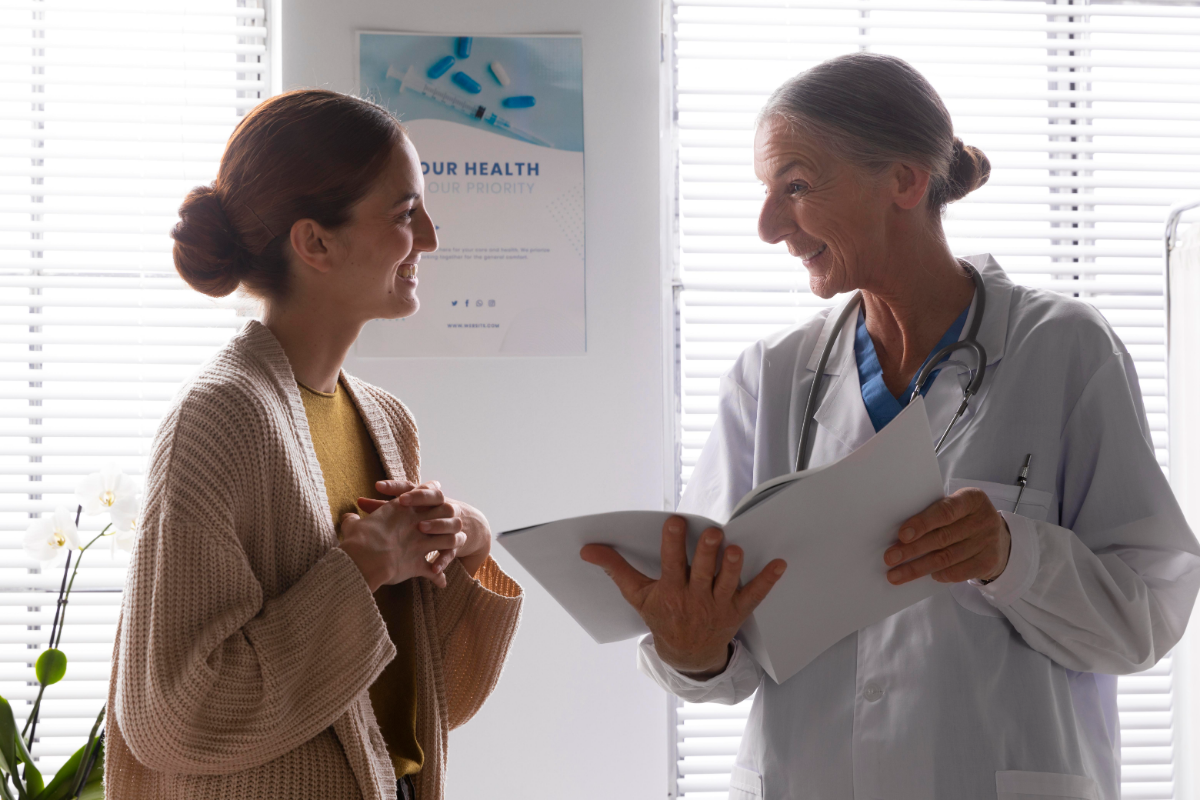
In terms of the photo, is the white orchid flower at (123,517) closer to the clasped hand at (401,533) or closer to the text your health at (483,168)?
the clasped hand at (401,533)

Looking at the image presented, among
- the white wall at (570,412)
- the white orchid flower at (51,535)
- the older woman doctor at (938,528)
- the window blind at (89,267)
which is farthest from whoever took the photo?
the window blind at (89,267)

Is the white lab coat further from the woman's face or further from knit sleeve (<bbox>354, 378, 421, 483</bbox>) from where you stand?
the woman's face

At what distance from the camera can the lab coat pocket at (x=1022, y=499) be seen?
3.69 feet

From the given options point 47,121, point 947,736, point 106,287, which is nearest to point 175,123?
point 47,121

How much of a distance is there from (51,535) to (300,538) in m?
0.96

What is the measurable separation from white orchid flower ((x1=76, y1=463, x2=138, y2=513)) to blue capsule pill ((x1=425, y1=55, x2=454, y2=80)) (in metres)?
1.15

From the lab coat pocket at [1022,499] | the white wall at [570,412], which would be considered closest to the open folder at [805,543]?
the lab coat pocket at [1022,499]

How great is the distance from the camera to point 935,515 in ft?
3.14

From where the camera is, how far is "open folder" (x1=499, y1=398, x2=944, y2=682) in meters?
0.89

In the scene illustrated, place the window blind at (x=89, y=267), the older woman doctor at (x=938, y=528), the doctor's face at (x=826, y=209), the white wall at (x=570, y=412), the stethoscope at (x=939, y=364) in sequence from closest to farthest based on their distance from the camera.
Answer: the older woman doctor at (x=938, y=528) → the stethoscope at (x=939, y=364) → the doctor's face at (x=826, y=209) → the white wall at (x=570, y=412) → the window blind at (x=89, y=267)

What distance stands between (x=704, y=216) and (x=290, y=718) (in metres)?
1.74

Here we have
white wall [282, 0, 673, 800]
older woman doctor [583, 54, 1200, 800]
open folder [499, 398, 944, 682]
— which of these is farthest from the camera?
white wall [282, 0, 673, 800]

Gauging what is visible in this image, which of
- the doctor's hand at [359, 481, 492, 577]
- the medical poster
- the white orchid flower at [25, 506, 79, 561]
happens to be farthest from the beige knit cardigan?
the medical poster

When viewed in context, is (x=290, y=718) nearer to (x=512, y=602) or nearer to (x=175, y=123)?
(x=512, y=602)
